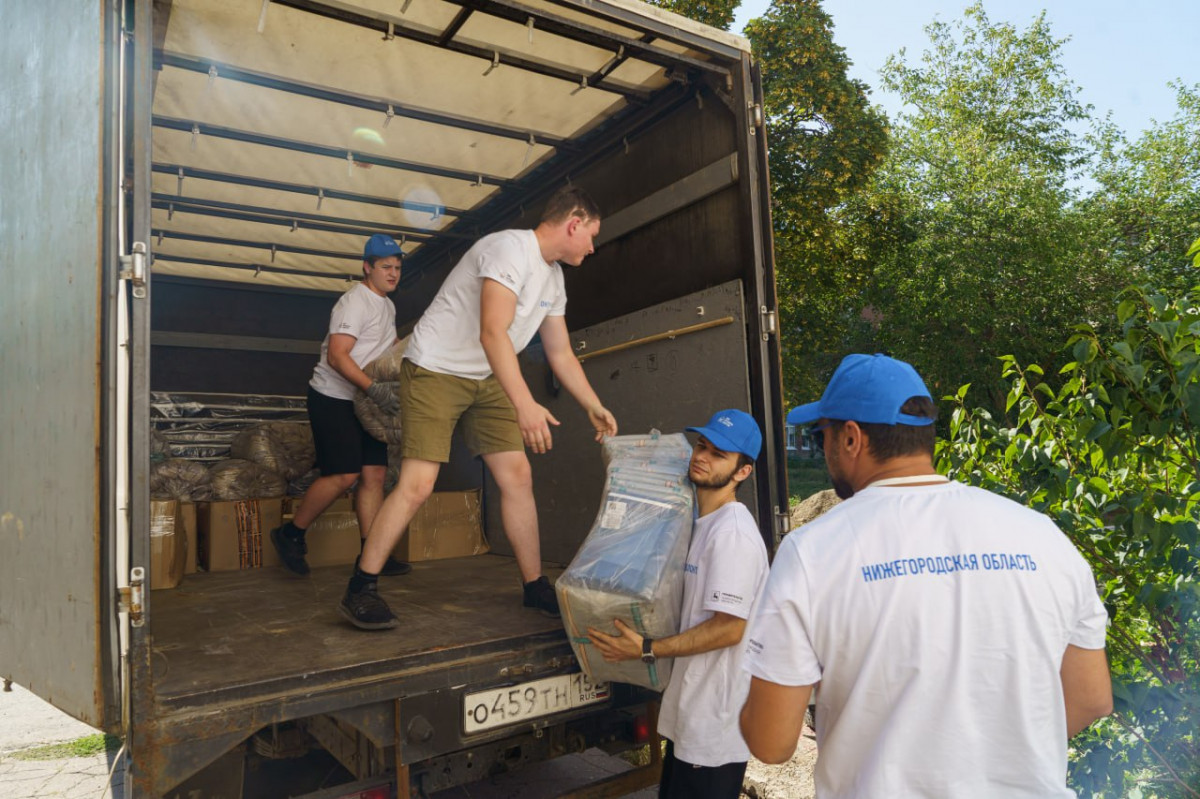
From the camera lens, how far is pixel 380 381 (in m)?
4.58

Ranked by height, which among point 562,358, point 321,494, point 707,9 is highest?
point 707,9

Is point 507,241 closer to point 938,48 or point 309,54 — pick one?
point 309,54

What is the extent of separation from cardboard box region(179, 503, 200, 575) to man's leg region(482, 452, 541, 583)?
2.21 metres

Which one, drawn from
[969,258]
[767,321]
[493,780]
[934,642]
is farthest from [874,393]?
[969,258]

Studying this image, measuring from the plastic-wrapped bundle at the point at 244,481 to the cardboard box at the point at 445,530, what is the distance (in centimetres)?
116

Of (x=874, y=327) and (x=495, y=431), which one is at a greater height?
(x=874, y=327)

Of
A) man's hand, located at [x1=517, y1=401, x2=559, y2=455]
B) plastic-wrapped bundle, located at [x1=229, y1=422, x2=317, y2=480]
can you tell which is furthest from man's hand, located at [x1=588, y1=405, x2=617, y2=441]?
plastic-wrapped bundle, located at [x1=229, y1=422, x2=317, y2=480]

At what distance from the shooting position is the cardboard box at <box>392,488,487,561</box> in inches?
189

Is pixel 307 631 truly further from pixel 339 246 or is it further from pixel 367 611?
pixel 339 246

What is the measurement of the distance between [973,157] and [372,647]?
19322 mm

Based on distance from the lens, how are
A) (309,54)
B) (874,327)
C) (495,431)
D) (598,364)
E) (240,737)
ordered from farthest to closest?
1. (874,327)
2. (598,364)
3. (309,54)
4. (495,431)
5. (240,737)

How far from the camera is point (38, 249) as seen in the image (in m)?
2.57

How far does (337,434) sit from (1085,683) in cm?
359

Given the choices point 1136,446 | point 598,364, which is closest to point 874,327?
point 598,364
